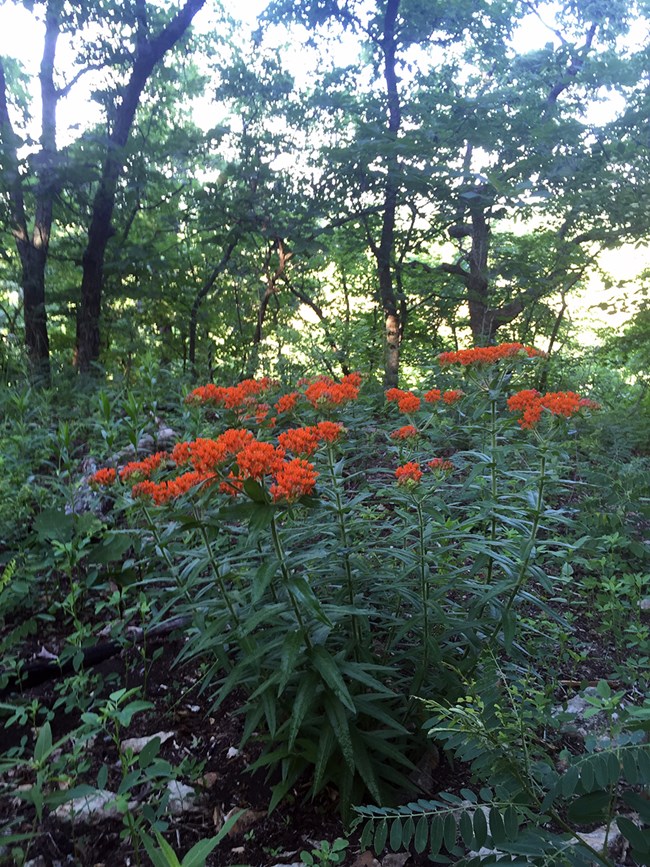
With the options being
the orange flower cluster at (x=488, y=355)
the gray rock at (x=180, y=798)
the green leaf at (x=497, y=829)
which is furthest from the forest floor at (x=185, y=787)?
the orange flower cluster at (x=488, y=355)

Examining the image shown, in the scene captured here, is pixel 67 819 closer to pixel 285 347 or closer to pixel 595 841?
pixel 595 841

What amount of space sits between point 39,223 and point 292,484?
716 centimetres

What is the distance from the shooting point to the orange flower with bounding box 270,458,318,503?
1.53m

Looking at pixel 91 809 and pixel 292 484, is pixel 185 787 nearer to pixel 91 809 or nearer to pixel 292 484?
pixel 91 809

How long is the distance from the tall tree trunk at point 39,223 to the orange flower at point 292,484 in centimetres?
548

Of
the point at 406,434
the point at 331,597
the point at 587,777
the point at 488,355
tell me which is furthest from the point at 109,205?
the point at 587,777

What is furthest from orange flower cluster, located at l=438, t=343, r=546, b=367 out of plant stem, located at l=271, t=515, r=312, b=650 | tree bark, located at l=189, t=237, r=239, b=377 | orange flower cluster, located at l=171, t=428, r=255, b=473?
tree bark, located at l=189, t=237, r=239, b=377

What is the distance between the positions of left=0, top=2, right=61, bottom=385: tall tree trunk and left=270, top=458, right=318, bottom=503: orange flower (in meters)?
5.48

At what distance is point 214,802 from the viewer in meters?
1.82

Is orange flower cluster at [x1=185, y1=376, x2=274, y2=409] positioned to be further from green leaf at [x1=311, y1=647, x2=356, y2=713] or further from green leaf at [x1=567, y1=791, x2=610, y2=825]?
green leaf at [x1=567, y1=791, x2=610, y2=825]

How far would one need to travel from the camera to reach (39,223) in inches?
281

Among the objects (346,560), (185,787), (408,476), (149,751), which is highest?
(408,476)

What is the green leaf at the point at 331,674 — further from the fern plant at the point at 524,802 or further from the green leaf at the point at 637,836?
the green leaf at the point at 637,836

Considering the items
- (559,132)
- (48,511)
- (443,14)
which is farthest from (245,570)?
(443,14)
